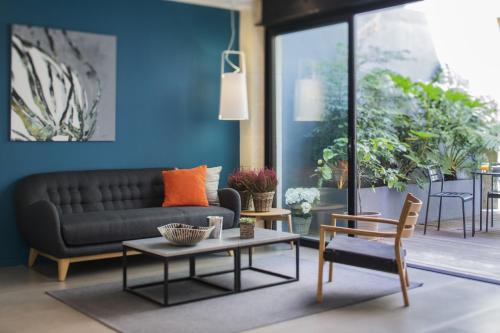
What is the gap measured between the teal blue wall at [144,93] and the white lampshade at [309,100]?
76 cm

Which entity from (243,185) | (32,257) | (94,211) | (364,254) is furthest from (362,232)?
(32,257)

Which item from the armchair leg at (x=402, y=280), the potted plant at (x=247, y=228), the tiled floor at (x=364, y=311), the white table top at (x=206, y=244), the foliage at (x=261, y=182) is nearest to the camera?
the tiled floor at (x=364, y=311)

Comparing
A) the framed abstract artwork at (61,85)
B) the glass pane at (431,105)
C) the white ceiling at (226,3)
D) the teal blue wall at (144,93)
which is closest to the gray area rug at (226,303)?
the teal blue wall at (144,93)

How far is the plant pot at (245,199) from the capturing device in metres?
5.88

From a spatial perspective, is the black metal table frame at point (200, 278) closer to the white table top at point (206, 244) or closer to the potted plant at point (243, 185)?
the white table top at point (206, 244)

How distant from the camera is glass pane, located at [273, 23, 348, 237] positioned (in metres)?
5.82

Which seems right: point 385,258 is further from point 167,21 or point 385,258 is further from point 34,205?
point 167,21

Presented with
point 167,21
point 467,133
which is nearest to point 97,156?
point 167,21

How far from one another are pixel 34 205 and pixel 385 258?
276 cm

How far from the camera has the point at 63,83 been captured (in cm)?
537

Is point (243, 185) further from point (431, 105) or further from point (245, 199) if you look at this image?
point (431, 105)

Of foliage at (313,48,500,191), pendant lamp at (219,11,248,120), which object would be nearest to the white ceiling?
pendant lamp at (219,11,248,120)

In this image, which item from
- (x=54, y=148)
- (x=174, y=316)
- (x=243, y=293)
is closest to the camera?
(x=174, y=316)

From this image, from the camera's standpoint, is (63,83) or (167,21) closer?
(63,83)
